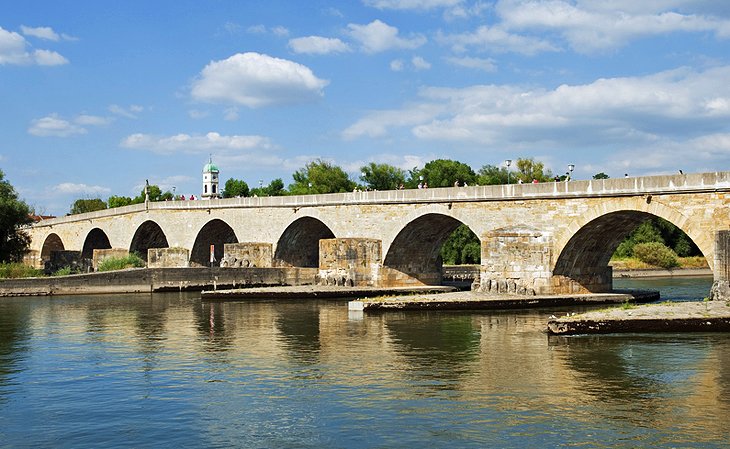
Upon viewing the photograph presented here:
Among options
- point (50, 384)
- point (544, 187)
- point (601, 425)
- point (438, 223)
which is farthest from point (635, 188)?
point (50, 384)

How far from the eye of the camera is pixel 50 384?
18234 millimetres

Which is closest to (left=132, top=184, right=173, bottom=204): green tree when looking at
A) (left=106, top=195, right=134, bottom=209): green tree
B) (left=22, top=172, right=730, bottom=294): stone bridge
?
(left=106, top=195, right=134, bottom=209): green tree

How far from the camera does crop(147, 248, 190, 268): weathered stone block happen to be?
51094 millimetres

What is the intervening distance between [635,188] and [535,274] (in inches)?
221

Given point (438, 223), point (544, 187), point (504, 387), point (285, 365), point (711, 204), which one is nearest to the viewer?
point (504, 387)

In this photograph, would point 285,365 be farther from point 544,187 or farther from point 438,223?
point 438,223

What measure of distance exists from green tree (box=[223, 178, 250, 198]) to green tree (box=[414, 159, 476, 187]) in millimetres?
35282

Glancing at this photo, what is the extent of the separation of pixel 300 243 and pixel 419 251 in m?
10.7

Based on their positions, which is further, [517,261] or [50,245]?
[50,245]

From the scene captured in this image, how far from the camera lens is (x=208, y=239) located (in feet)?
196

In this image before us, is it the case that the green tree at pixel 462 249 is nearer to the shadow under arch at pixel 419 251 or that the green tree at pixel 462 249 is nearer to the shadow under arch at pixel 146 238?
the shadow under arch at pixel 419 251

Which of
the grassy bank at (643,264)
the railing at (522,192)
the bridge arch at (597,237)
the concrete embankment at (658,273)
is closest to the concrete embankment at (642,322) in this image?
the bridge arch at (597,237)

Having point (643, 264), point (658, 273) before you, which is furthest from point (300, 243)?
point (643, 264)

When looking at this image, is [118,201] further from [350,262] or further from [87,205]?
[350,262]
